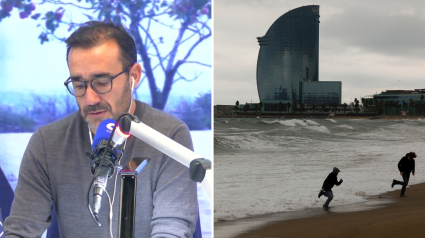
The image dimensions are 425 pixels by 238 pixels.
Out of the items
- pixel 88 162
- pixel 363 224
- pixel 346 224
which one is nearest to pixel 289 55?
pixel 346 224

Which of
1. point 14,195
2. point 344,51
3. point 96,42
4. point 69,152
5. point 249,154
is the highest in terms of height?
point 344,51

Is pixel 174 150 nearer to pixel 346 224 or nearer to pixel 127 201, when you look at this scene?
pixel 127 201

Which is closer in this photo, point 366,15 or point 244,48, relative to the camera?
point 366,15

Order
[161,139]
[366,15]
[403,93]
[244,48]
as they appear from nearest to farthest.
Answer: [161,139] < [403,93] < [366,15] < [244,48]

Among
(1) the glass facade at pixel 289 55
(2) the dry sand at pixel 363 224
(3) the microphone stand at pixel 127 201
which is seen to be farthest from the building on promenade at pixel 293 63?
(3) the microphone stand at pixel 127 201

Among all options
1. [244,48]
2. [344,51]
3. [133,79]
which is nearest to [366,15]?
Answer: [344,51]

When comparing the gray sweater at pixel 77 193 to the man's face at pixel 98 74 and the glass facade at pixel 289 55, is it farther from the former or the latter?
the glass facade at pixel 289 55

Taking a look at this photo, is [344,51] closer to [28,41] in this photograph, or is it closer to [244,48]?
[244,48]
